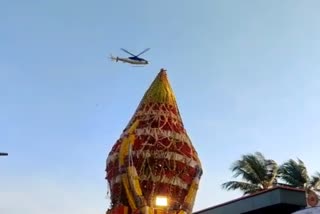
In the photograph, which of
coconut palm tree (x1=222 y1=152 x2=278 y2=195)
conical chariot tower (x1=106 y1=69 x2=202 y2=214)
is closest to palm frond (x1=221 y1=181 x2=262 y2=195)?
coconut palm tree (x1=222 y1=152 x2=278 y2=195)

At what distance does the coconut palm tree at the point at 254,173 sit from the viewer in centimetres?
3209

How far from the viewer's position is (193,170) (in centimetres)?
2461

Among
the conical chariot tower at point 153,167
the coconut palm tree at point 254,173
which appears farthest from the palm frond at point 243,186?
the conical chariot tower at point 153,167

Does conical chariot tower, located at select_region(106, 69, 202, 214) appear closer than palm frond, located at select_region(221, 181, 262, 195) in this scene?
Yes

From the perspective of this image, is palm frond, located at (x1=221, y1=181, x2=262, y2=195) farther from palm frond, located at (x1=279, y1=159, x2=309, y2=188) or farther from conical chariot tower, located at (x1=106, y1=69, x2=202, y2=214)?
conical chariot tower, located at (x1=106, y1=69, x2=202, y2=214)

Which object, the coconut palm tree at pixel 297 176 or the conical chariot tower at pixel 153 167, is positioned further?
the coconut palm tree at pixel 297 176

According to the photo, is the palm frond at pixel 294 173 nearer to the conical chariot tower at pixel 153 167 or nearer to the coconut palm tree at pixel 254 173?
the coconut palm tree at pixel 254 173

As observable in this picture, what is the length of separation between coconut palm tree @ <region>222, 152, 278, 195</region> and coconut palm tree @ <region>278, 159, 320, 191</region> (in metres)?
0.56

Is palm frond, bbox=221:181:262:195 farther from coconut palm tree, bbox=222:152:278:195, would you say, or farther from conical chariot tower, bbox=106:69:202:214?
conical chariot tower, bbox=106:69:202:214

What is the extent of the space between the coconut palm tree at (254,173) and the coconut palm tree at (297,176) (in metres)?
0.56

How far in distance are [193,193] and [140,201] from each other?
8.88ft

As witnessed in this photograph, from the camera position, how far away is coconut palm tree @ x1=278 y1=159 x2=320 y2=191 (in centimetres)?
3131

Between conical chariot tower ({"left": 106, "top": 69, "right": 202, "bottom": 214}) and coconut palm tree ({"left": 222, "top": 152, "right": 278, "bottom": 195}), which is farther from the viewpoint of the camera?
coconut palm tree ({"left": 222, "top": 152, "right": 278, "bottom": 195})

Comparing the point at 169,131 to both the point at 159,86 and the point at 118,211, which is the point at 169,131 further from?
the point at 118,211
